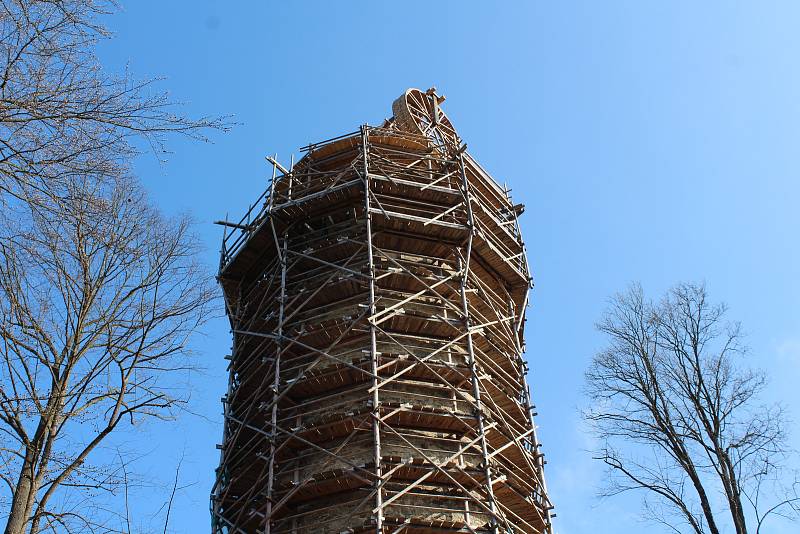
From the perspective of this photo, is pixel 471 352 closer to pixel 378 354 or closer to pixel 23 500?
pixel 378 354

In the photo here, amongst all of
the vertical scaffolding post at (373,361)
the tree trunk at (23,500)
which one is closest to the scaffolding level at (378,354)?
the vertical scaffolding post at (373,361)

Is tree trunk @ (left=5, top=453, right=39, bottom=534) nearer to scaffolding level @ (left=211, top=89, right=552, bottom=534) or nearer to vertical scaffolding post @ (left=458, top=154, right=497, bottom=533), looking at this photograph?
scaffolding level @ (left=211, top=89, right=552, bottom=534)

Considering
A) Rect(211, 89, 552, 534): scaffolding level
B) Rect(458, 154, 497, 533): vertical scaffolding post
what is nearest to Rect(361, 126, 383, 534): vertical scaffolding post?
Rect(211, 89, 552, 534): scaffolding level

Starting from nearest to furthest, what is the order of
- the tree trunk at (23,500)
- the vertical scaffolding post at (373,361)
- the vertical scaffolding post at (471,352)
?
the tree trunk at (23,500)
the vertical scaffolding post at (373,361)
the vertical scaffolding post at (471,352)

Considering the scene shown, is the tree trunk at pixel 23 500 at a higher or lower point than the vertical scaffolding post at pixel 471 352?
lower

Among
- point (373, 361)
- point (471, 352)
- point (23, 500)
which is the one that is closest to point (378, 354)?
point (373, 361)

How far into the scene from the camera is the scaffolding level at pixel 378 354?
16.2 m

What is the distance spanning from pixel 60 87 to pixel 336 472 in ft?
32.2

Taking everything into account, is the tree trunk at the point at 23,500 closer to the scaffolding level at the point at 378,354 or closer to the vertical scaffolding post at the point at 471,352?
the scaffolding level at the point at 378,354

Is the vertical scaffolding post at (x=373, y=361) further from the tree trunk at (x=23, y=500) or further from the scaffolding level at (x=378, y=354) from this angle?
the tree trunk at (x=23, y=500)

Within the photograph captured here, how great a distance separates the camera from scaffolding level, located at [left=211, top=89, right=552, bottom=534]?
16.2 meters

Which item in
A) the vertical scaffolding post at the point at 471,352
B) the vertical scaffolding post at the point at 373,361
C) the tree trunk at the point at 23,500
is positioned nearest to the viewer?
the tree trunk at the point at 23,500

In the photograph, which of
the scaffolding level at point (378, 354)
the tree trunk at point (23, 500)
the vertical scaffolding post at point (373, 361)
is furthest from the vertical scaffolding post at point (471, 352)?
the tree trunk at point (23, 500)

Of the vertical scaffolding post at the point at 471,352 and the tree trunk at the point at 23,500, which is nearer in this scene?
the tree trunk at the point at 23,500
